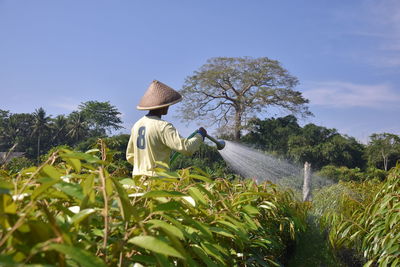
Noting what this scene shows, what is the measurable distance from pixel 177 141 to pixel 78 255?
68.6 inches

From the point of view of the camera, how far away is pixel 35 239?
0.44m

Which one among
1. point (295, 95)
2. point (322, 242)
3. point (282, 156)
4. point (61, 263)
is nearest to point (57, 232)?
point (61, 263)

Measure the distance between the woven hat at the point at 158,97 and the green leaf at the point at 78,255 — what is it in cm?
193

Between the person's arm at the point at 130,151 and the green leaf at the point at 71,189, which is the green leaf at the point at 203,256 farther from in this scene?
the person's arm at the point at 130,151

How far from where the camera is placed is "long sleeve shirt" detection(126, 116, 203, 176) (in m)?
2.14

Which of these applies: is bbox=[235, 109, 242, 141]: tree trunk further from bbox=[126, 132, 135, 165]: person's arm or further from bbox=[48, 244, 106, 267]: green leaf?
bbox=[48, 244, 106, 267]: green leaf

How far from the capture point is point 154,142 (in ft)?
7.29

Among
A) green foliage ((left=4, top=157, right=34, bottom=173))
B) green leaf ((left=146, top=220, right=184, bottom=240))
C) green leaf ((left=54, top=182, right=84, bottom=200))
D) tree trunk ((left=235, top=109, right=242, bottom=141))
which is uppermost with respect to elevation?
tree trunk ((left=235, top=109, right=242, bottom=141))

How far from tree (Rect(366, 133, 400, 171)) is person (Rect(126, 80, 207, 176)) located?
20638mm

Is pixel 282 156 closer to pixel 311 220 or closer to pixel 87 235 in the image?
pixel 311 220

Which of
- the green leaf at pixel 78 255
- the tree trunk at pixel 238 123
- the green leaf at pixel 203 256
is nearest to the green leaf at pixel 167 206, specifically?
the green leaf at pixel 203 256

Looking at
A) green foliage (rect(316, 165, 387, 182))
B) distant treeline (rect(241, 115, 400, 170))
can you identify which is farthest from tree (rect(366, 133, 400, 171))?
green foliage (rect(316, 165, 387, 182))

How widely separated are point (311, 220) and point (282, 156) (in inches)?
666

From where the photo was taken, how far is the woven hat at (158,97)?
2324 mm
